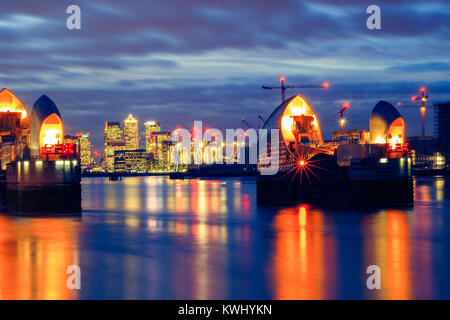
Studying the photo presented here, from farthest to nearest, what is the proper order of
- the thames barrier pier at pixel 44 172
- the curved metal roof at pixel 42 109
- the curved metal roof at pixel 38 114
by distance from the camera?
the curved metal roof at pixel 42 109, the curved metal roof at pixel 38 114, the thames barrier pier at pixel 44 172

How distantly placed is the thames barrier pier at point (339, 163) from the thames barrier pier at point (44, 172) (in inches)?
1065

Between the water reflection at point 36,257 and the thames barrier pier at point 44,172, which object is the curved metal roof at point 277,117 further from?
the water reflection at point 36,257

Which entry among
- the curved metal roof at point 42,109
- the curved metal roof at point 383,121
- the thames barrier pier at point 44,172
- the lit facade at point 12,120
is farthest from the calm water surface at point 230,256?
the lit facade at point 12,120

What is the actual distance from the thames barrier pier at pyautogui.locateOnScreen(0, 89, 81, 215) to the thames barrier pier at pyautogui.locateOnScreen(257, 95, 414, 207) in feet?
88.7

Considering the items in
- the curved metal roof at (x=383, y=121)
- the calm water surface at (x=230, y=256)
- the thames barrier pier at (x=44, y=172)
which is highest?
the curved metal roof at (x=383, y=121)

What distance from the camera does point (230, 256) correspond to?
3316 cm

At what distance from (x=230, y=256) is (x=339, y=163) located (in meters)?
40.7

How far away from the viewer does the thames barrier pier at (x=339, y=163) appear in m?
65.3

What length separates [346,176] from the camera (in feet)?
230

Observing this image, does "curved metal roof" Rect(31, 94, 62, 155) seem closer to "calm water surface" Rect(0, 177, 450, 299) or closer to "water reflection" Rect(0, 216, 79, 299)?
"calm water surface" Rect(0, 177, 450, 299)

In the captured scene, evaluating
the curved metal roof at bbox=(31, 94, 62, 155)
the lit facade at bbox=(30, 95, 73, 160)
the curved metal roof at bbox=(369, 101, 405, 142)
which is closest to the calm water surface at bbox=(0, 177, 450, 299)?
the lit facade at bbox=(30, 95, 73, 160)

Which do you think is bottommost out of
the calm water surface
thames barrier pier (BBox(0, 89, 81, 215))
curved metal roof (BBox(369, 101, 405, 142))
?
the calm water surface

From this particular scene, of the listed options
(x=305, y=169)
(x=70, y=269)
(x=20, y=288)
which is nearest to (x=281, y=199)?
(x=305, y=169)

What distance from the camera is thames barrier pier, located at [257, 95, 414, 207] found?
65312mm
